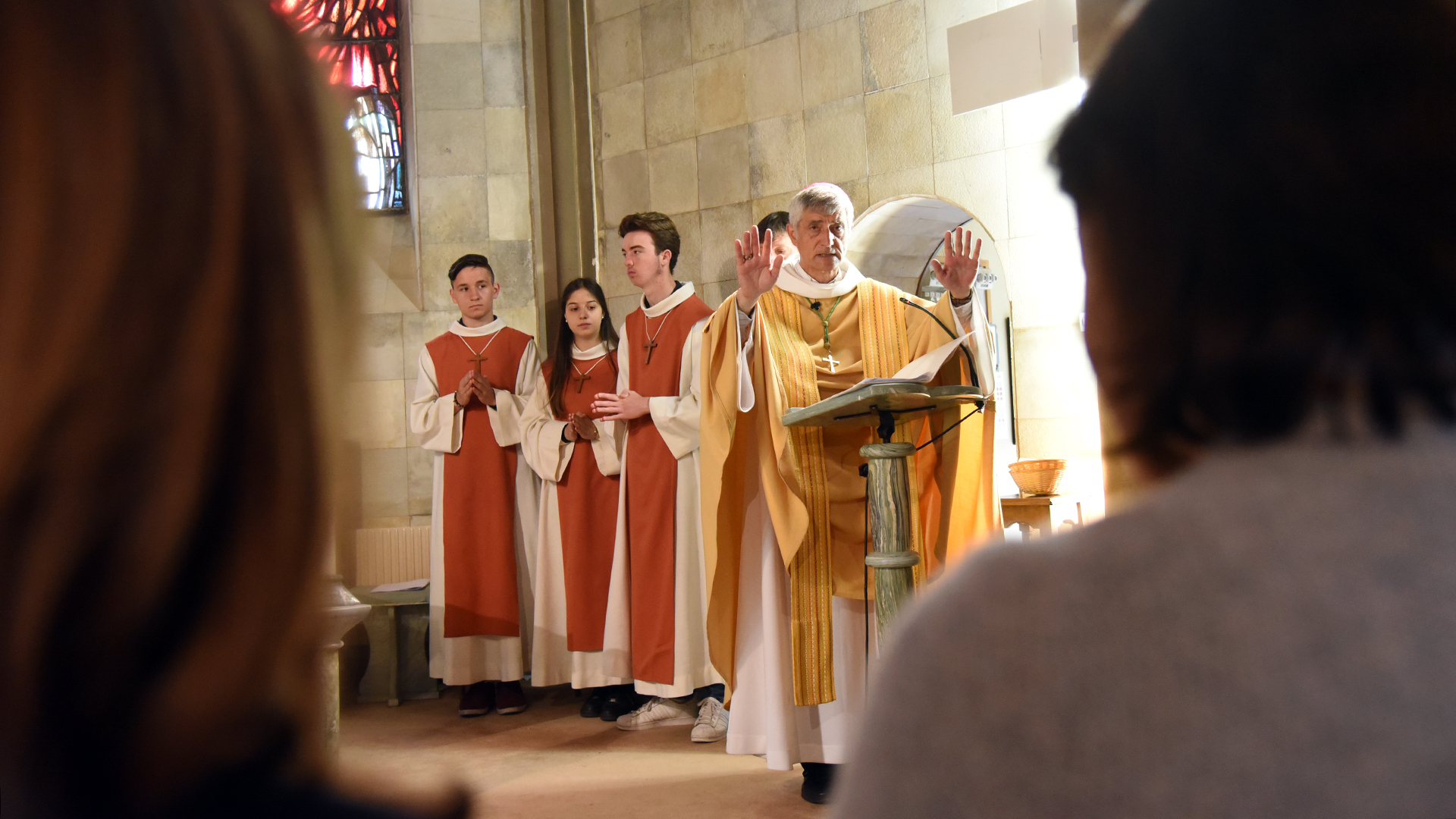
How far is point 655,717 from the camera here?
5.51m

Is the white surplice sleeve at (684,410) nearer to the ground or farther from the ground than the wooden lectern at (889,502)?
farther from the ground

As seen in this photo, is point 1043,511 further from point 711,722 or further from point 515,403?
point 515,403

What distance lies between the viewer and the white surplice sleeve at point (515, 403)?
6.21 metres

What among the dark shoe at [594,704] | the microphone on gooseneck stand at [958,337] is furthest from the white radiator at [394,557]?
the microphone on gooseneck stand at [958,337]

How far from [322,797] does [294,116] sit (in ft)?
1.02

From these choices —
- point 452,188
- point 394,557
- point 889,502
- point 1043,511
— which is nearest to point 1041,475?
point 1043,511

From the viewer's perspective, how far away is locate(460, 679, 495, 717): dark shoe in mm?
5992

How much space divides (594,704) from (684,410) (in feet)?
5.73

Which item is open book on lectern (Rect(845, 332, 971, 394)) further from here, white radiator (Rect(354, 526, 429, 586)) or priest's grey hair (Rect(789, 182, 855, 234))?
white radiator (Rect(354, 526, 429, 586))

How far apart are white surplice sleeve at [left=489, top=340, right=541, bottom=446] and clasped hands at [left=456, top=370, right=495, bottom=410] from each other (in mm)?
48

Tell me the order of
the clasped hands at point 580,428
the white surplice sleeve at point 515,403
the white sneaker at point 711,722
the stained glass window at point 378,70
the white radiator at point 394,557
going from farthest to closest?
the stained glass window at point 378,70
the white radiator at point 394,557
the white surplice sleeve at point 515,403
the clasped hands at point 580,428
the white sneaker at point 711,722

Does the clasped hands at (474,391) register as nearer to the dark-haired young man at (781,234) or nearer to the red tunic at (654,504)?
the red tunic at (654,504)

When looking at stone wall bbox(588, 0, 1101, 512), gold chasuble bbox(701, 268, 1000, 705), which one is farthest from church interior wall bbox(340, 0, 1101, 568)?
gold chasuble bbox(701, 268, 1000, 705)

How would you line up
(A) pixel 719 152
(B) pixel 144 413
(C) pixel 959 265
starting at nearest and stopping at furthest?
(B) pixel 144 413
(C) pixel 959 265
(A) pixel 719 152
